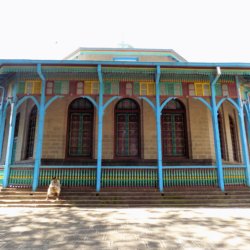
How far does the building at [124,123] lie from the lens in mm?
8070

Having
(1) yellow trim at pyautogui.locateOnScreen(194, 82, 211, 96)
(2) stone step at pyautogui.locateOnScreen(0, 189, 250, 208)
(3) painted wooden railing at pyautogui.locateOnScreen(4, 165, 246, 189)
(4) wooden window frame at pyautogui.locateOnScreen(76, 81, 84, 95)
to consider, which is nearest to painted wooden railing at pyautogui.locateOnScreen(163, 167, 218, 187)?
(3) painted wooden railing at pyautogui.locateOnScreen(4, 165, 246, 189)

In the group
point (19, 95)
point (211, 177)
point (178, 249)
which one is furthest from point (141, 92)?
point (178, 249)

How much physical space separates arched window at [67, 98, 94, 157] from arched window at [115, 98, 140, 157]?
119 centimetres

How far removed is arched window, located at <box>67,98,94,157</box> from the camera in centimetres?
980

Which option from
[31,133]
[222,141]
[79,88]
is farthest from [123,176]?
[222,141]

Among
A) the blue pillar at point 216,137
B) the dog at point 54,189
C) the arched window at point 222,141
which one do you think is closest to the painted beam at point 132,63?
the blue pillar at point 216,137

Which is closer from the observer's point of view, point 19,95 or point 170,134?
point 19,95

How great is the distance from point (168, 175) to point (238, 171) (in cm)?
265

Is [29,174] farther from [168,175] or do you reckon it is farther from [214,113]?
[214,113]

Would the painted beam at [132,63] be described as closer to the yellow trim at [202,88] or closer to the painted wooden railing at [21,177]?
the yellow trim at [202,88]

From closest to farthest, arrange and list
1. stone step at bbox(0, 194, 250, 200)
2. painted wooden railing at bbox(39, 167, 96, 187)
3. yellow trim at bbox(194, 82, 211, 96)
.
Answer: stone step at bbox(0, 194, 250, 200)
painted wooden railing at bbox(39, 167, 96, 187)
yellow trim at bbox(194, 82, 211, 96)

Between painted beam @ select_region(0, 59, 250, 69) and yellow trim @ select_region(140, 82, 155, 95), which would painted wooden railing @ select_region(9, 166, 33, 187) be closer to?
painted beam @ select_region(0, 59, 250, 69)

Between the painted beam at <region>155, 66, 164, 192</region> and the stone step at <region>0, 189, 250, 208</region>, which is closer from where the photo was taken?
the stone step at <region>0, 189, 250, 208</region>

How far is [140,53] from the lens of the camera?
1383cm
